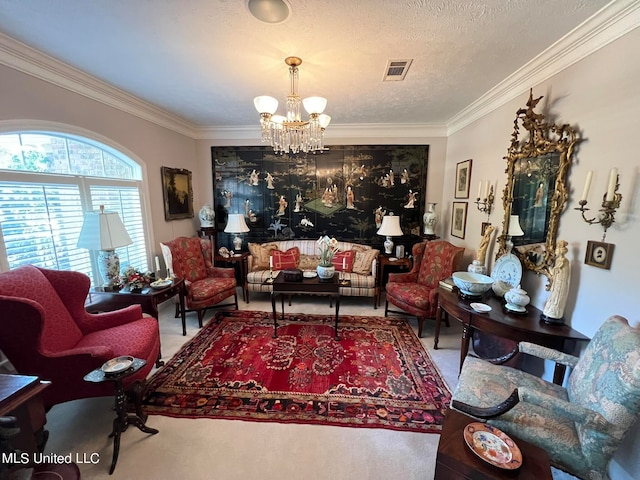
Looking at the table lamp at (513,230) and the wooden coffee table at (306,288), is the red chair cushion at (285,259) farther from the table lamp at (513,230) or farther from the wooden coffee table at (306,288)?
the table lamp at (513,230)

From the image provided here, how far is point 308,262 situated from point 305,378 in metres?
2.23

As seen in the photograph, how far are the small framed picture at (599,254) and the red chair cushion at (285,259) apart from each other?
134 inches

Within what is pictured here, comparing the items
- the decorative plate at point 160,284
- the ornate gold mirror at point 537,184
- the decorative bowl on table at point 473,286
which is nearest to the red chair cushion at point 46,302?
the decorative plate at point 160,284

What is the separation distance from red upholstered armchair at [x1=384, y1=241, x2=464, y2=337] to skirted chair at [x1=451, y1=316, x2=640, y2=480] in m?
1.49

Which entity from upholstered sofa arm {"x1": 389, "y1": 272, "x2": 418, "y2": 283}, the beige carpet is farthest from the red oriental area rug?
upholstered sofa arm {"x1": 389, "y1": 272, "x2": 418, "y2": 283}

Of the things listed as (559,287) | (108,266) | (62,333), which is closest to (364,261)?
(559,287)

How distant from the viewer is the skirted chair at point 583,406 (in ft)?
4.00

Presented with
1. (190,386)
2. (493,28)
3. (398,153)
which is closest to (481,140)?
(398,153)

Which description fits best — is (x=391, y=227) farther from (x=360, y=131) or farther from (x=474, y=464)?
(x=474, y=464)

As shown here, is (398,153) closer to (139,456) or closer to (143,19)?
(143,19)

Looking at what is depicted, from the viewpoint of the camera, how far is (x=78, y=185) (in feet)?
8.77

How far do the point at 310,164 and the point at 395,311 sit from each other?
112 inches

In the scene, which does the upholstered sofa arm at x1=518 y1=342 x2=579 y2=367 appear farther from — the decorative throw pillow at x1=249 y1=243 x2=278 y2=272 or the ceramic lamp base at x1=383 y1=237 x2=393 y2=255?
the decorative throw pillow at x1=249 y1=243 x2=278 y2=272

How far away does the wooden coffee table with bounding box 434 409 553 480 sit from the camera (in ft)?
3.70
